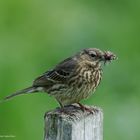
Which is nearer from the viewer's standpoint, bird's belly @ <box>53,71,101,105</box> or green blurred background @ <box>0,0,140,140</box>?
bird's belly @ <box>53,71,101,105</box>

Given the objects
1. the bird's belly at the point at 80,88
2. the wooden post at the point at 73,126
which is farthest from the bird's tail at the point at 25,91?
the wooden post at the point at 73,126

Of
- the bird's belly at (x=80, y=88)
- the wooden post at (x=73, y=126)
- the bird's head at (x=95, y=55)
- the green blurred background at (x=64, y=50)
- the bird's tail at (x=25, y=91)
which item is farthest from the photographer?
the green blurred background at (x=64, y=50)

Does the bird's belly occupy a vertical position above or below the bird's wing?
below

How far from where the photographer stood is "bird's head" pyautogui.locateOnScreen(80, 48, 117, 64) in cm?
891

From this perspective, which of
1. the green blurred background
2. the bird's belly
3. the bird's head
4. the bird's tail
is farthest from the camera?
the green blurred background

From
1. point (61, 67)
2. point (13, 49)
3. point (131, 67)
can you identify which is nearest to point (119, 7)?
point (131, 67)

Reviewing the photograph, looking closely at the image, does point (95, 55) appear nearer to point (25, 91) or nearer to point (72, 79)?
point (72, 79)

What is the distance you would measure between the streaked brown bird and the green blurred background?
45cm

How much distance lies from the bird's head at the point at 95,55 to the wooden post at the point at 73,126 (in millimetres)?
1343

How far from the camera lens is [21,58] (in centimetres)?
1073

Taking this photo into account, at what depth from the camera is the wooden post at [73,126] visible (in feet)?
23.4

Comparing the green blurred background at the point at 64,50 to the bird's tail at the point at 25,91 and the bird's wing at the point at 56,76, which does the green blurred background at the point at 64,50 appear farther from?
the bird's wing at the point at 56,76

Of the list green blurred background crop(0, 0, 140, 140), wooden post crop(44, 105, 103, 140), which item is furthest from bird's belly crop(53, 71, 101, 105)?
wooden post crop(44, 105, 103, 140)

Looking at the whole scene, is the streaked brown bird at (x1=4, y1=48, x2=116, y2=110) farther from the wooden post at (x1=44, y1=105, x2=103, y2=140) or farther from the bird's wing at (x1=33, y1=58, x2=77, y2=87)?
the wooden post at (x1=44, y1=105, x2=103, y2=140)
